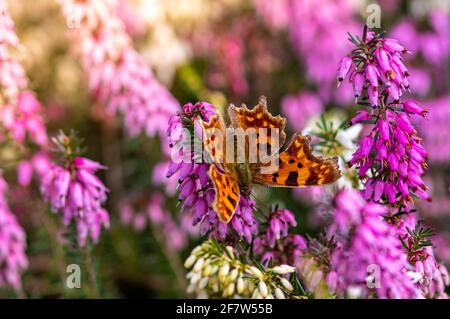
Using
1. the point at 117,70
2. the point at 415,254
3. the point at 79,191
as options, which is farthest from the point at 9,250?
the point at 415,254

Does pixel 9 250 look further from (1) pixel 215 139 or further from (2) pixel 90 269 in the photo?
(1) pixel 215 139

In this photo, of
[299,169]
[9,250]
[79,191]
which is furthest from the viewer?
[9,250]

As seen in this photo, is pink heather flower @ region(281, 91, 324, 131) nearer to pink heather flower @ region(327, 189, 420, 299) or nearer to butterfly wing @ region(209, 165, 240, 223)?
butterfly wing @ region(209, 165, 240, 223)

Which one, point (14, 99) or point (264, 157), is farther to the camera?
point (14, 99)

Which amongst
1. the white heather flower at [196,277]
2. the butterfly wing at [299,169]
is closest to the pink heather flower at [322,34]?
the butterfly wing at [299,169]

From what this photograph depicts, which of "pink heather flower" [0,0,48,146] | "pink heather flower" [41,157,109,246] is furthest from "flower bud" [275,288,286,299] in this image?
"pink heather flower" [0,0,48,146]

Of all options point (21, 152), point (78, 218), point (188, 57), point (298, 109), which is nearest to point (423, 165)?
point (78, 218)
